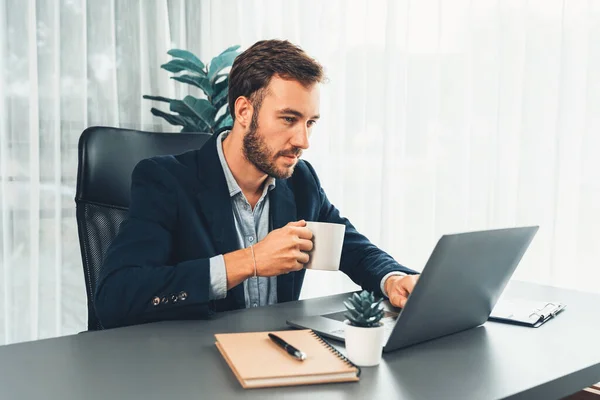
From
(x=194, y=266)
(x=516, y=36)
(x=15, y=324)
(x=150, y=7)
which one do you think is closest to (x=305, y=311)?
(x=194, y=266)

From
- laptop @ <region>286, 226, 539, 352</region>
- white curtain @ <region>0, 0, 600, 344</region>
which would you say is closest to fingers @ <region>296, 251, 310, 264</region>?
laptop @ <region>286, 226, 539, 352</region>

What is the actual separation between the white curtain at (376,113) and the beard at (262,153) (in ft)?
3.10

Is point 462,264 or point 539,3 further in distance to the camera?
point 539,3

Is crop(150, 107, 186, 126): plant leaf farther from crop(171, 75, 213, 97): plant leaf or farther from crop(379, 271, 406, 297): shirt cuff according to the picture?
crop(379, 271, 406, 297): shirt cuff

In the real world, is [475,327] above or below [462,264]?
below

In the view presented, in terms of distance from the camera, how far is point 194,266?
3.89 feet

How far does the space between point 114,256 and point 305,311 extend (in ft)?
1.28

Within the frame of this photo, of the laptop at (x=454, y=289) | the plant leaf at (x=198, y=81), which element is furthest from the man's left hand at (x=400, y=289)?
the plant leaf at (x=198, y=81)

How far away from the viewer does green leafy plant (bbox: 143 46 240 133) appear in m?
2.61

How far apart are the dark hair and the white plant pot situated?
2.59ft

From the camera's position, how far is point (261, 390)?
803 millimetres

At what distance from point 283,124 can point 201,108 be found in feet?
3.82

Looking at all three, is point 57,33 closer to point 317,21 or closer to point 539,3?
point 317,21

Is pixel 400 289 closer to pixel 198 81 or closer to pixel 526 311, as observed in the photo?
pixel 526 311
